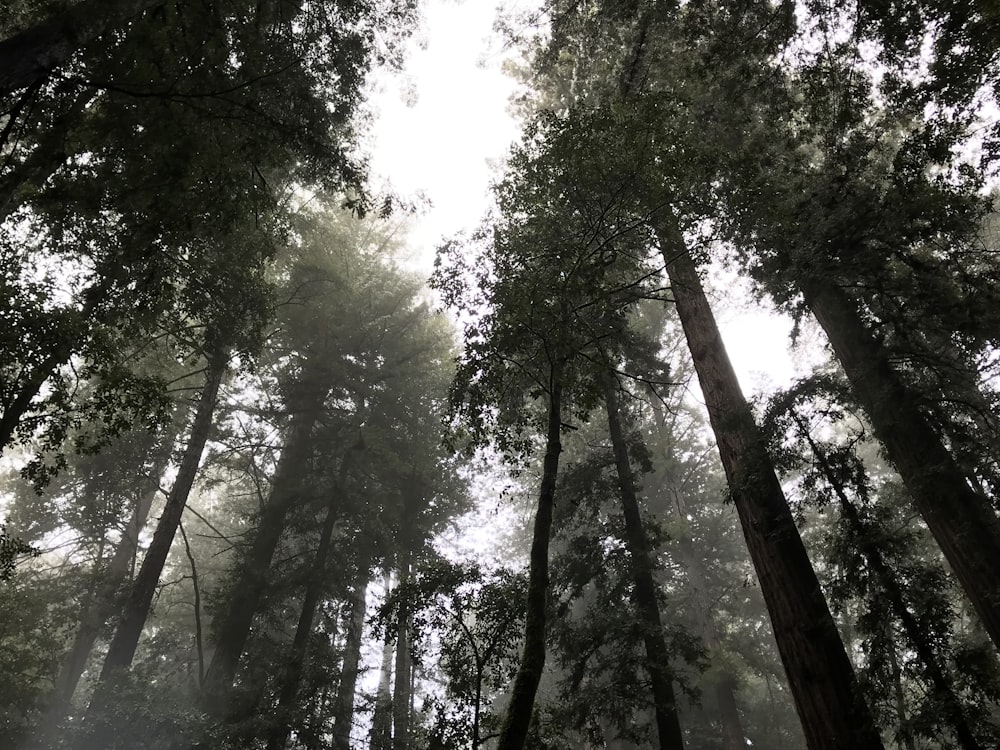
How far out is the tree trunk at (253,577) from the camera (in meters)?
11.9

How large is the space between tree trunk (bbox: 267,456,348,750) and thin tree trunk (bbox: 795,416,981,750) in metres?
10.6

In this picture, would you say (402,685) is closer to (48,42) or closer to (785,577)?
(785,577)

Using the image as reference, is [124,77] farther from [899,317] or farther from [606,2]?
[899,317]

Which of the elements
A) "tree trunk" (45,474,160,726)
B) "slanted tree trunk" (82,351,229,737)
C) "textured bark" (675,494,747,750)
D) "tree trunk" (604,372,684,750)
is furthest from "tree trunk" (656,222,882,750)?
"tree trunk" (45,474,160,726)

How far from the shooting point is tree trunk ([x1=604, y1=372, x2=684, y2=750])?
747 centimetres

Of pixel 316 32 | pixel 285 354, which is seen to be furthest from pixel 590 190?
pixel 285 354

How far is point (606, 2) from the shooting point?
322 inches

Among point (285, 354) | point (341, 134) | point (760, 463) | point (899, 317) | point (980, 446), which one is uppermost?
point (285, 354)

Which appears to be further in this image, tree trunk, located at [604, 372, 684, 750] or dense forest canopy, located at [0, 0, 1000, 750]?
tree trunk, located at [604, 372, 684, 750]

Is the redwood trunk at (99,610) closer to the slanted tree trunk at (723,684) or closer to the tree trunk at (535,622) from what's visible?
the tree trunk at (535,622)

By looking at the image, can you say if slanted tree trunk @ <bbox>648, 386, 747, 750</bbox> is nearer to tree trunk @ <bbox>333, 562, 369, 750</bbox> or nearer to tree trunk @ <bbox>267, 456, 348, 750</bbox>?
tree trunk @ <bbox>333, 562, 369, 750</bbox>

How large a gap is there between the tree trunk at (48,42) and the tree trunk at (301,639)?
10.9m

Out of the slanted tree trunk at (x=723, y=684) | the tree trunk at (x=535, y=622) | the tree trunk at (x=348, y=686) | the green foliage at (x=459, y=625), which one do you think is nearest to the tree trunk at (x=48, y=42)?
the tree trunk at (x=535, y=622)

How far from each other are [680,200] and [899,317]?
123 inches
